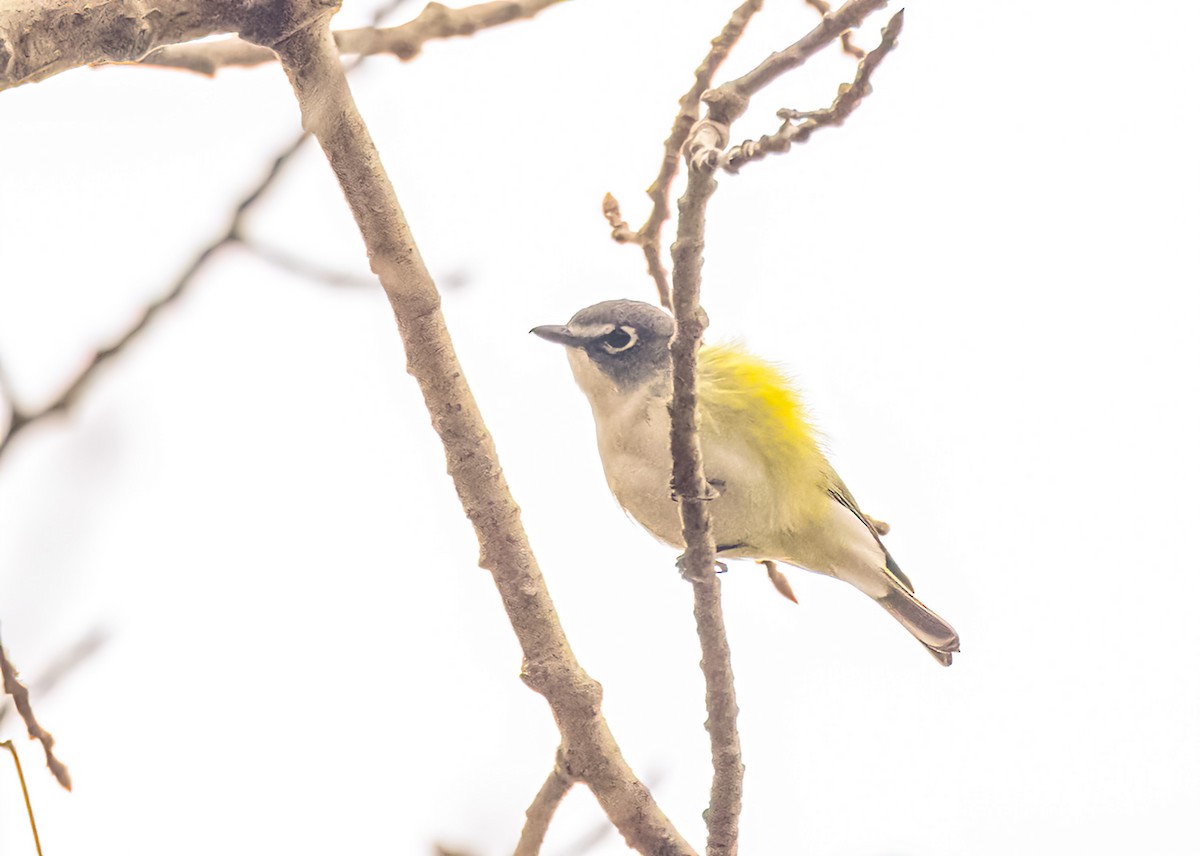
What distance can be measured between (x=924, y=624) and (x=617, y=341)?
60.9 inches

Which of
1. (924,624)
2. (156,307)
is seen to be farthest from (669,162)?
(924,624)

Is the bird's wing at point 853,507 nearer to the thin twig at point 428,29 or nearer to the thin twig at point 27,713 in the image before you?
the thin twig at point 428,29

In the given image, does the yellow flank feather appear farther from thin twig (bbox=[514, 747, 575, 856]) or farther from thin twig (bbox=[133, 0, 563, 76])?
thin twig (bbox=[133, 0, 563, 76])

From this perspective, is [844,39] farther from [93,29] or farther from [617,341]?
[617,341]

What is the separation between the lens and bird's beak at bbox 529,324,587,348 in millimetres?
4285

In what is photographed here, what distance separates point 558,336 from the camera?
4289mm

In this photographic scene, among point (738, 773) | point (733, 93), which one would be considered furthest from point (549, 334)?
point (733, 93)

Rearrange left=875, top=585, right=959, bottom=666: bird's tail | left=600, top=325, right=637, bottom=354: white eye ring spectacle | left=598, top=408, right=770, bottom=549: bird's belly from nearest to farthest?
left=598, top=408, right=770, bottom=549: bird's belly, left=600, top=325, right=637, bottom=354: white eye ring spectacle, left=875, top=585, right=959, bottom=666: bird's tail

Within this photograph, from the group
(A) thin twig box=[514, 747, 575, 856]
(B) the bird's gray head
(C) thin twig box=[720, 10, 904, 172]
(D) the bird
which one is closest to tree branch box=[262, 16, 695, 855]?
(A) thin twig box=[514, 747, 575, 856]

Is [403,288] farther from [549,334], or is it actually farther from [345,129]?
[549,334]

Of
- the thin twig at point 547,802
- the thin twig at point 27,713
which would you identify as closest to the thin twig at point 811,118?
the thin twig at point 27,713

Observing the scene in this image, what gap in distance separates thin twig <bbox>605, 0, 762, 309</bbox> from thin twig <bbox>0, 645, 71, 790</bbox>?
160 centimetres

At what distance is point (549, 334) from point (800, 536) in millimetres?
1090

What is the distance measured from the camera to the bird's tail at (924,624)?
15.1 ft
